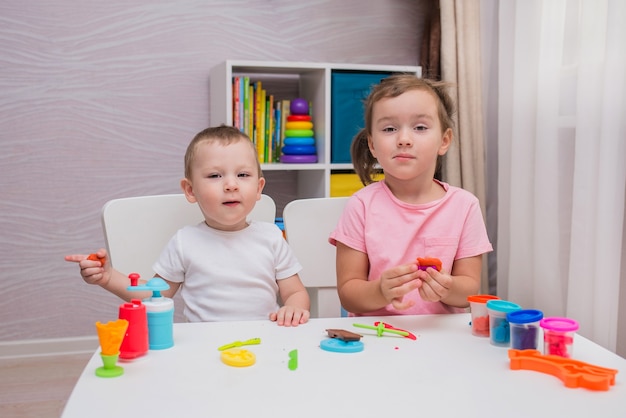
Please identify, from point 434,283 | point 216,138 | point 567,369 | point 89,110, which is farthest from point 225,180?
point 89,110

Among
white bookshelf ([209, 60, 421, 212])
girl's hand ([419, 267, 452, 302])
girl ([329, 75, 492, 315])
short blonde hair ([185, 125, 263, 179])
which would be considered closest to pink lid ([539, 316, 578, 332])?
girl's hand ([419, 267, 452, 302])

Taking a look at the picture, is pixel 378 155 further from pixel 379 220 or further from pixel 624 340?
pixel 624 340

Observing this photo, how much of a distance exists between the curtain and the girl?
48.1 inches

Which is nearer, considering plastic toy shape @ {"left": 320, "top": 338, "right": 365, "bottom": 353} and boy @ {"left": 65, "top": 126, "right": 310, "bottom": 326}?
plastic toy shape @ {"left": 320, "top": 338, "right": 365, "bottom": 353}

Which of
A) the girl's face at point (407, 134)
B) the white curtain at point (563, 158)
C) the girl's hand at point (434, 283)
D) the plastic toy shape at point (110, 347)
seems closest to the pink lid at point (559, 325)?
the girl's hand at point (434, 283)

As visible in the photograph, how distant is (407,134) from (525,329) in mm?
509

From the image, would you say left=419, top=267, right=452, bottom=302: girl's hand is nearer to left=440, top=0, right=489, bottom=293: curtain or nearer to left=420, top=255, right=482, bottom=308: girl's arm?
left=420, top=255, right=482, bottom=308: girl's arm

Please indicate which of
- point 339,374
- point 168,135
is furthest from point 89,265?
point 168,135

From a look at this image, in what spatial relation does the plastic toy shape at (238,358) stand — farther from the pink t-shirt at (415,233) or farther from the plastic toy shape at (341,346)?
the pink t-shirt at (415,233)

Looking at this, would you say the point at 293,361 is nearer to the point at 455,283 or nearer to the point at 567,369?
the point at 567,369

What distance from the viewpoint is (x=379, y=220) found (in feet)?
4.73

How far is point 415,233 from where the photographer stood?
1.42 metres

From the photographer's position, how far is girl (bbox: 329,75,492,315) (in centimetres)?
137

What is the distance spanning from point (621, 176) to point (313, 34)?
1.65 metres
